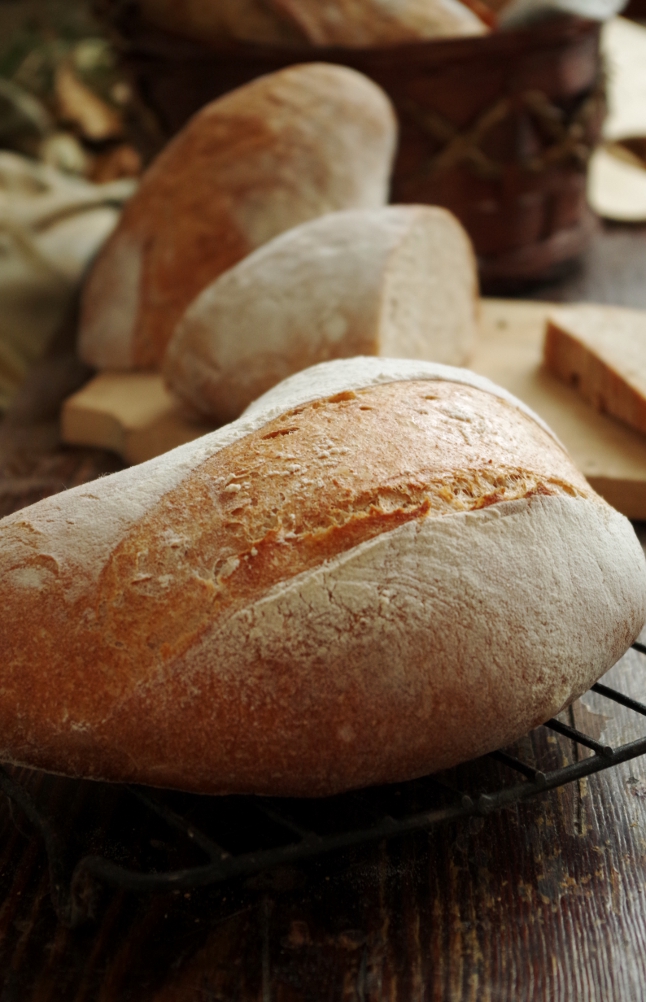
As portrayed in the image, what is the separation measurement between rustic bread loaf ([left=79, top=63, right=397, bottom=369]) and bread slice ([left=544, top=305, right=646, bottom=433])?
0.50m

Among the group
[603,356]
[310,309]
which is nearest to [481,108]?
[603,356]

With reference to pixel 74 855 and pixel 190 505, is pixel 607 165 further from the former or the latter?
pixel 74 855

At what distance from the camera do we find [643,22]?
434 cm

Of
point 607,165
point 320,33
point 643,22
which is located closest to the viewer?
point 320,33

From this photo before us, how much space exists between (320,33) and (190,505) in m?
1.65

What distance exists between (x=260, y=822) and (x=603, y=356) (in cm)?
115

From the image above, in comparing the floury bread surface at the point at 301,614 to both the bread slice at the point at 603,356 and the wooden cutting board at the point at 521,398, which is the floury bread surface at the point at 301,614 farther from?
the bread slice at the point at 603,356

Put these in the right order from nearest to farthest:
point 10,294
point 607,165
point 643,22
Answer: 1. point 10,294
2. point 607,165
3. point 643,22

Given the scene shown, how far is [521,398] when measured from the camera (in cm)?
188

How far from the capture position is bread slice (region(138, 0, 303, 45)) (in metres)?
2.27

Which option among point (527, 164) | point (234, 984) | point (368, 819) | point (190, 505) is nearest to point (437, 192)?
point (527, 164)

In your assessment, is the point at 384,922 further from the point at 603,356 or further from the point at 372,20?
the point at 372,20

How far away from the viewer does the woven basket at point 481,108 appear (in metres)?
2.20

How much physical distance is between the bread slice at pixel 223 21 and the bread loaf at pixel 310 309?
737 millimetres
